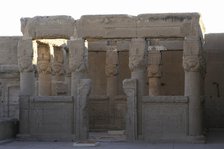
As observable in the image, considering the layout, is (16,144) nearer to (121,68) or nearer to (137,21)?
(137,21)

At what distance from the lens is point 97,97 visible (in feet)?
73.0

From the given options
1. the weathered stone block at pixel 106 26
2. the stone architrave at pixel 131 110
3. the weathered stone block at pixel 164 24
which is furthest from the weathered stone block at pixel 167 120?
the weathered stone block at pixel 106 26

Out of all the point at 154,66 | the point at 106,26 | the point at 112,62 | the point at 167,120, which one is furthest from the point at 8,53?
the point at 167,120

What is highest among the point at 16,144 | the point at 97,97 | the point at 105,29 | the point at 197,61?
the point at 105,29

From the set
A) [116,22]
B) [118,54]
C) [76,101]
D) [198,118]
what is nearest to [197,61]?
[198,118]

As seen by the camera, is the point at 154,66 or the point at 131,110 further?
the point at 154,66

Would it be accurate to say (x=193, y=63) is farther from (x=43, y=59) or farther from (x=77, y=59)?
(x=43, y=59)

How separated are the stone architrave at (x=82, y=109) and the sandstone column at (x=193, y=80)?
139 inches

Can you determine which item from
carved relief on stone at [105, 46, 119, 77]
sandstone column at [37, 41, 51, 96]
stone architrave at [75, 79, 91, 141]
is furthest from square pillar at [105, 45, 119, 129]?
stone architrave at [75, 79, 91, 141]

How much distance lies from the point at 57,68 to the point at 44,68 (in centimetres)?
161

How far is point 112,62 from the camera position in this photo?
22359mm

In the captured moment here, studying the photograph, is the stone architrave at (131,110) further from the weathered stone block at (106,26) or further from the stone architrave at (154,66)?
the stone architrave at (154,66)

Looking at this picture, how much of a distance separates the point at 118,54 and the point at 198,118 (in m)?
8.61

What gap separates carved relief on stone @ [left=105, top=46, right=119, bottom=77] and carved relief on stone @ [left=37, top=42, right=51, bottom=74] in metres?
3.17
